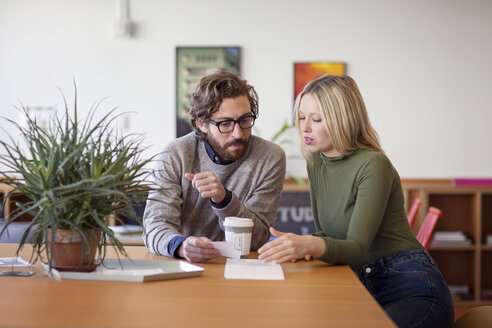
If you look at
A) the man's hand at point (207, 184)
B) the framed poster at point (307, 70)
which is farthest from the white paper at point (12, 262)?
the framed poster at point (307, 70)

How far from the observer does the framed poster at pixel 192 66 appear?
4.50 metres

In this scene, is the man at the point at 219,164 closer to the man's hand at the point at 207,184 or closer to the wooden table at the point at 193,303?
the man's hand at the point at 207,184

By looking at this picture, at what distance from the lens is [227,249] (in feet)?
5.50

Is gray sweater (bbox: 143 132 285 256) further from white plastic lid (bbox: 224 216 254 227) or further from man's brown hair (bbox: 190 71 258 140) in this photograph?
white plastic lid (bbox: 224 216 254 227)

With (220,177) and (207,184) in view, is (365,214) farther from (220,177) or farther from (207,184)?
(220,177)

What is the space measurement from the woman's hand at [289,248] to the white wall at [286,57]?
2.98 meters

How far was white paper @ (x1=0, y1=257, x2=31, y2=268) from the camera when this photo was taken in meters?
1.52

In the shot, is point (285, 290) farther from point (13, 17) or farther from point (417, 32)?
point (13, 17)

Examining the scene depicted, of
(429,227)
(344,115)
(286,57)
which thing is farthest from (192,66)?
(344,115)

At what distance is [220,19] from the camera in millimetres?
4500

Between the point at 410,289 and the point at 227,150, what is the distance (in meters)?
0.85

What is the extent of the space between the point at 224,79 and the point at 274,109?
237 cm

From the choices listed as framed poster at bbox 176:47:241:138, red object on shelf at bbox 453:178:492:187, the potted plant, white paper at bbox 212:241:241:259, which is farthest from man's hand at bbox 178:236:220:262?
red object on shelf at bbox 453:178:492:187

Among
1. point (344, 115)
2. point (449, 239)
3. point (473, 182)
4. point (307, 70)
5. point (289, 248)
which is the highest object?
point (307, 70)
